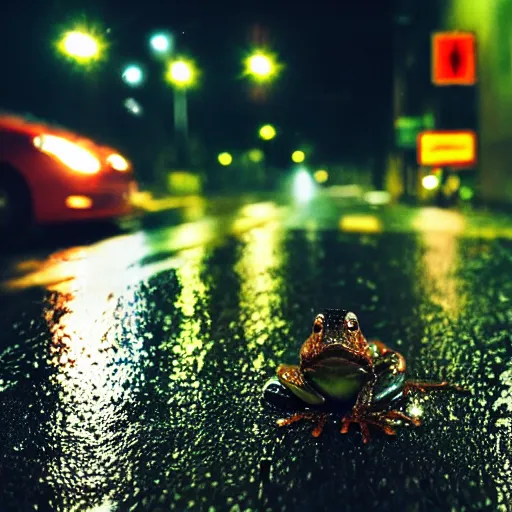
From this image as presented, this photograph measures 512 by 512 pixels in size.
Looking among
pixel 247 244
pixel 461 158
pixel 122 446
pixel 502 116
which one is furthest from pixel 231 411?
pixel 461 158

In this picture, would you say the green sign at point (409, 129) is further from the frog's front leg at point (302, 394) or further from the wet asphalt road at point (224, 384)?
the frog's front leg at point (302, 394)

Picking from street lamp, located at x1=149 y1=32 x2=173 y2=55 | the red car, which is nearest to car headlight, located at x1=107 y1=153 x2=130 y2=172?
the red car

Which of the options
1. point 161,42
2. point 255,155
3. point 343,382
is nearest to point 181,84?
point 161,42

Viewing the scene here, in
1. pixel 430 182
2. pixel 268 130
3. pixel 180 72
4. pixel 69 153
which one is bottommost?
pixel 430 182

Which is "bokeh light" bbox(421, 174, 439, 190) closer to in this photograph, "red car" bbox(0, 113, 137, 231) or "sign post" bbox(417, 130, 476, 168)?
"sign post" bbox(417, 130, 476, 168)

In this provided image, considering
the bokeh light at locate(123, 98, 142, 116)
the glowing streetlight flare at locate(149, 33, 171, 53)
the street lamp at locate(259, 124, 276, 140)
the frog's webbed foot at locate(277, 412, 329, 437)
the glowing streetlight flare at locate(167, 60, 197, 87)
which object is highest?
the glowing streetlight flare at locate(149, 33, 171, 53)

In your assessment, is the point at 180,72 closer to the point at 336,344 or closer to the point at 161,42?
the point at 161,42
